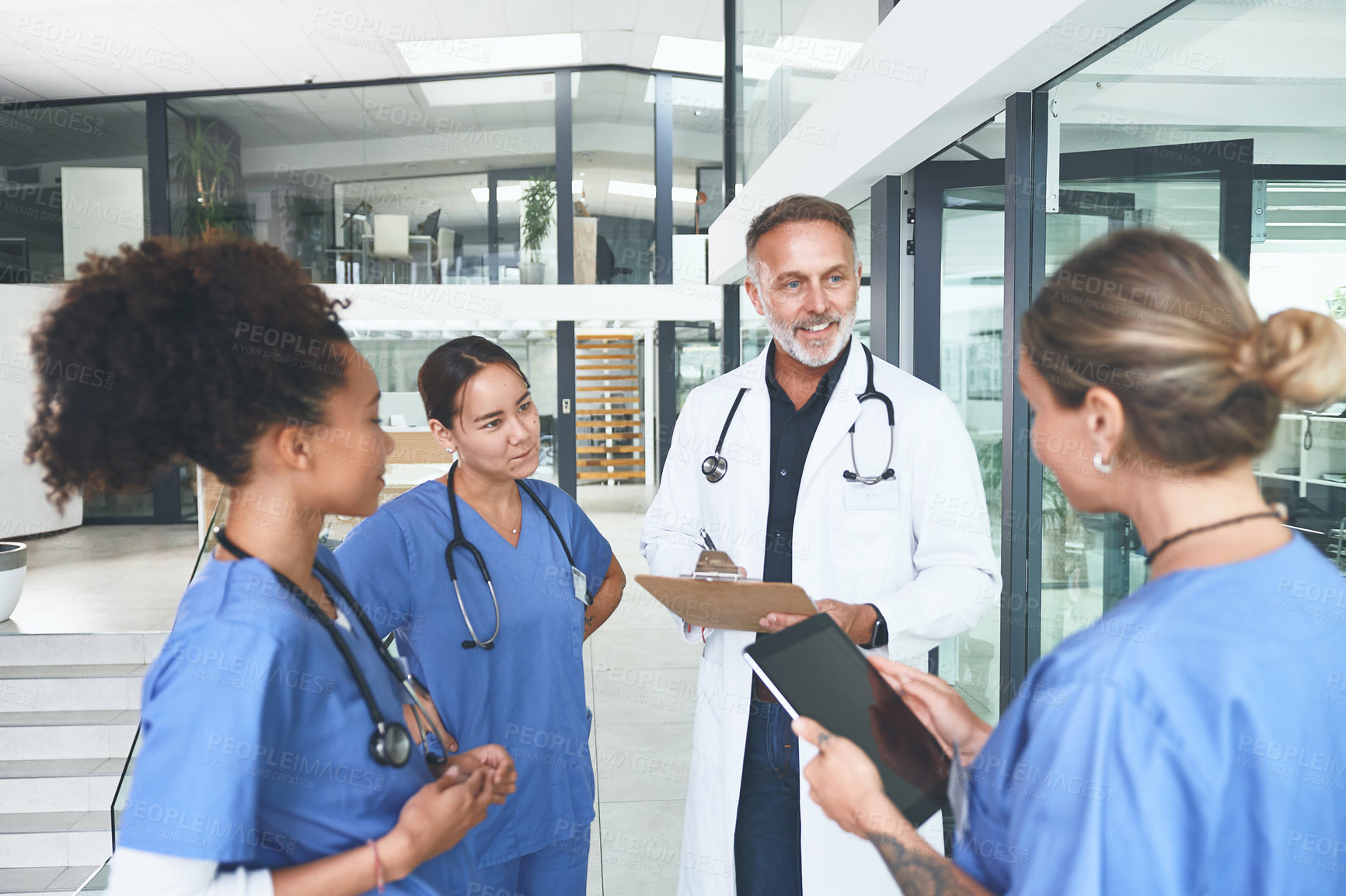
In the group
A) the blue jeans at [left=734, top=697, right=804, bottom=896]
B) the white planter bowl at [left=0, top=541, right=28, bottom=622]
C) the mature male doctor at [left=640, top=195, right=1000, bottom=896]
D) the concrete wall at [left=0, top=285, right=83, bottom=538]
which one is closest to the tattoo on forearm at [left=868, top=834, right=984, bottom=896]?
the mature male doctor at [left=640, top=195, right=1000, bottom=896]

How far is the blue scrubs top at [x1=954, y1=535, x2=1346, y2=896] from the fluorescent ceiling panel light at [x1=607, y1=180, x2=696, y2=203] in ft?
32.9

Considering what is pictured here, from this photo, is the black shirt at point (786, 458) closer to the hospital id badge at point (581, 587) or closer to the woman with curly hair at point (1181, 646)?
the hospital id badge at point (581, 587)

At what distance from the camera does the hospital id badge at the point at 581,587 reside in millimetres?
1811

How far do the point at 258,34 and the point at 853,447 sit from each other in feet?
26.8

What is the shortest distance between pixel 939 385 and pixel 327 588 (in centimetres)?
274

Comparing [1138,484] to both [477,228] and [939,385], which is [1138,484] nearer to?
[939,385]

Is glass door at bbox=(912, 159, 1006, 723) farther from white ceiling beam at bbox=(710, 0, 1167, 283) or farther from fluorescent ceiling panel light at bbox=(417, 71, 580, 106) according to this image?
fluorescent ceiling panel light at bbox=(417, 71, 580, 106)

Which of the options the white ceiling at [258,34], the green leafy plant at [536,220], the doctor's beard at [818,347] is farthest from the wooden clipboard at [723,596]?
the green leafy plant at [536,220]

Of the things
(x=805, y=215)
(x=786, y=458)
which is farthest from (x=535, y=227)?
(x=786, y=458)

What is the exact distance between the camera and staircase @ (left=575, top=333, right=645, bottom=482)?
43.8ft

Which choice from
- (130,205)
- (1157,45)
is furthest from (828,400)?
(130,205)

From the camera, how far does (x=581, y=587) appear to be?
6.23 feet

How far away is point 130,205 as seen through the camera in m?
9.41

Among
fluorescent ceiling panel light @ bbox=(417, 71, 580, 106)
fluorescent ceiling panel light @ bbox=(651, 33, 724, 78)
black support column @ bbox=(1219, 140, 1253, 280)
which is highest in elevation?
fluorescent ceiling panel light @ bbox=(651, 33, 724, 78)
